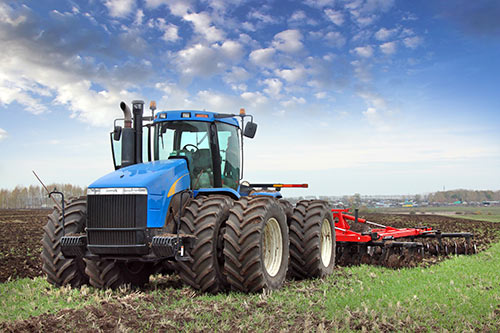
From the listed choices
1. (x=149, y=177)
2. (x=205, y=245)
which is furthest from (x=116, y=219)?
(x=205, y=245)

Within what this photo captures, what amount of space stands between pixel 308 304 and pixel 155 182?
9.73 ft

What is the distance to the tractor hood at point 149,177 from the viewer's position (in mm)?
7305

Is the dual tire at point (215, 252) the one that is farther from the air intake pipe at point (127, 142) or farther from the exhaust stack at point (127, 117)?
the exhaust stack at point (127, 117)

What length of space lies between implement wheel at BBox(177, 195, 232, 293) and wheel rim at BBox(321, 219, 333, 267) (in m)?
3.56

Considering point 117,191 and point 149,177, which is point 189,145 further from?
point 117,191

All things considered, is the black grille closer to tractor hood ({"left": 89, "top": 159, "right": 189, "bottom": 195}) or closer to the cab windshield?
tractor hood ({"left": 89, "top": 159, "right": 189, "bottom": 195})

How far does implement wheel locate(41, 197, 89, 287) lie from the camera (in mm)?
8078

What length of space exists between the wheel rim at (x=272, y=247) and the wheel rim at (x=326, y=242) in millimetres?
2244

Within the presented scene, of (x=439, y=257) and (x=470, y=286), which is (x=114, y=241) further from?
(x=439, y=257)

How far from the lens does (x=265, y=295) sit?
7.33 m

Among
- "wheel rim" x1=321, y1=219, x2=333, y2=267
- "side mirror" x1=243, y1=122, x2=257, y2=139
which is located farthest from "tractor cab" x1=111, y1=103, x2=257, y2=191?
"wheel rim" x1=321, y1=219, x2=333, y2=267

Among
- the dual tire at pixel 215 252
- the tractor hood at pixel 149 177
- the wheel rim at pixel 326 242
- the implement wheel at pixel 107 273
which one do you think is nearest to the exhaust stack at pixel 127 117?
the tractor hood at pixel 149 177

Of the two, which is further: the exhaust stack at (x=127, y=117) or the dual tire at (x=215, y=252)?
the exhaust stack at (x=127, y=117)

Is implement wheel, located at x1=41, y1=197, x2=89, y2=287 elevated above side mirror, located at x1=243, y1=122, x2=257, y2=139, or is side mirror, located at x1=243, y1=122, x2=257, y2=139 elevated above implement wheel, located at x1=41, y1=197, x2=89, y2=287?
side mirror, located at x1=243, y1=122, x2=257, y2=139
